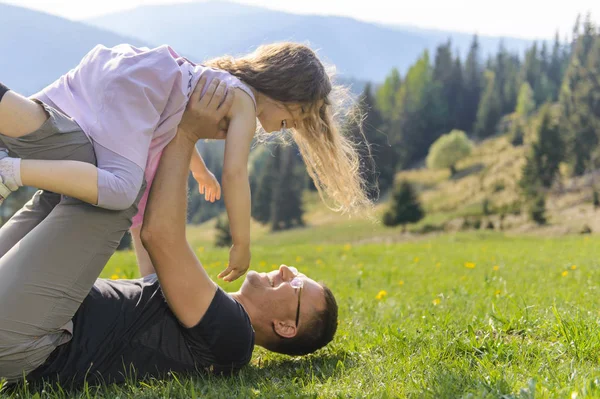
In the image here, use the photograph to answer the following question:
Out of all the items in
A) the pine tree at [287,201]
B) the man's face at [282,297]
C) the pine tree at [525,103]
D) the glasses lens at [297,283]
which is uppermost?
the glasses lens at [297,283]

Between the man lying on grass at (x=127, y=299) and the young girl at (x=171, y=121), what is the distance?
0.42 ft

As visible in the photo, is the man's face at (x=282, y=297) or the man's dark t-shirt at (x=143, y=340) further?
the man's face at (x=282, y=297)

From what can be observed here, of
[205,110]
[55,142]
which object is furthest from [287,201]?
[55,142]

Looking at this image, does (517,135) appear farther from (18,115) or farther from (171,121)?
(18,115)

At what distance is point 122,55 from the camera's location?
13.1 feet

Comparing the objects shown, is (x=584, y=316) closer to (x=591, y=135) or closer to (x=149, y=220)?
(x=149, y=220)

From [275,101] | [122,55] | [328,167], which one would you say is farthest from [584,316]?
[122,55]

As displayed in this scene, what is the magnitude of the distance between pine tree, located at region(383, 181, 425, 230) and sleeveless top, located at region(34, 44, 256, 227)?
50.3 metres

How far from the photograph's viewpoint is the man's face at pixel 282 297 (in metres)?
4.12

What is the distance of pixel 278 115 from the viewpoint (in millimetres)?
4680

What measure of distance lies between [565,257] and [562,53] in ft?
410

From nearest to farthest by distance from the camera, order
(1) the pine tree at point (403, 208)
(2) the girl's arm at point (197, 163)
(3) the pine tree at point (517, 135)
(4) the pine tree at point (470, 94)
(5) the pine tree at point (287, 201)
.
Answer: (2) the girl's arm at point (197, 163)
(1) the pine tree at point (403, 208)
(5) the pine tree at point (287, 201)
(3) the pine tree at point (517, 135)
(4) the pine tree at point (470, 94)

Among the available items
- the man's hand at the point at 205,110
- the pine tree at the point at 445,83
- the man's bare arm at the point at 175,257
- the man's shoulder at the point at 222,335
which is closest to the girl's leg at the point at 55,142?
the man's bare arm at the point at 175,257

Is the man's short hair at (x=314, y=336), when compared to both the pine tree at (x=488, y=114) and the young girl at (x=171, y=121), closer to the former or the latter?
the young girl at (x=171, y=121)
